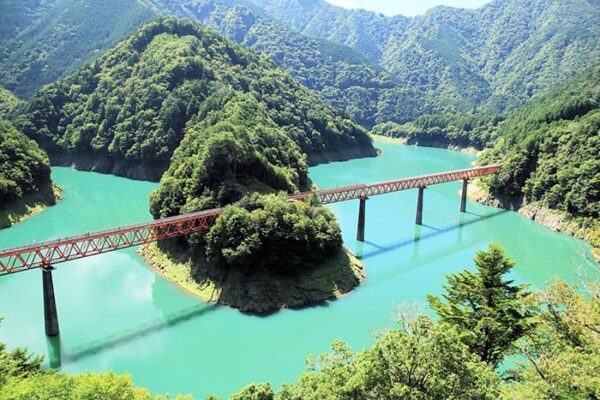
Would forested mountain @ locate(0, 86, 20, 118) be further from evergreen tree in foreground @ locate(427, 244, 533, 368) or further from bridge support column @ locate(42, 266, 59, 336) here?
evergreen tree in foreground @ locate(427, 244, 533, 368)

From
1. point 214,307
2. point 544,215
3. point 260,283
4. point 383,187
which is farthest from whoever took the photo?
point 544,215

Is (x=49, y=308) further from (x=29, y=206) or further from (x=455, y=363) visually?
(x=29, y=206)

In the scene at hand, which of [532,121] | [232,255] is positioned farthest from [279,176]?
[532,121]

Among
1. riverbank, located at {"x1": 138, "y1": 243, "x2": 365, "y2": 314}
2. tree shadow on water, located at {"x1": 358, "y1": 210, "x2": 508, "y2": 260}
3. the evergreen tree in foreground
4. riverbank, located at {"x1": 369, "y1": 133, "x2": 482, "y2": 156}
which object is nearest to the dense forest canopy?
riverbank, located at {"x1": 138, "y1": 243, "x2": 365, "y2": 314}

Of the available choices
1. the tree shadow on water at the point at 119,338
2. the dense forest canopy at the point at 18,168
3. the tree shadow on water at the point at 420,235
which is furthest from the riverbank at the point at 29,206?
the tree shadow on water at the point at 420,235

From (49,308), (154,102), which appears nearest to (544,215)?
(49,308)

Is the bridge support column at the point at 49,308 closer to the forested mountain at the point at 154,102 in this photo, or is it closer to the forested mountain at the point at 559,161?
the forested mountain at the point at 154,102
